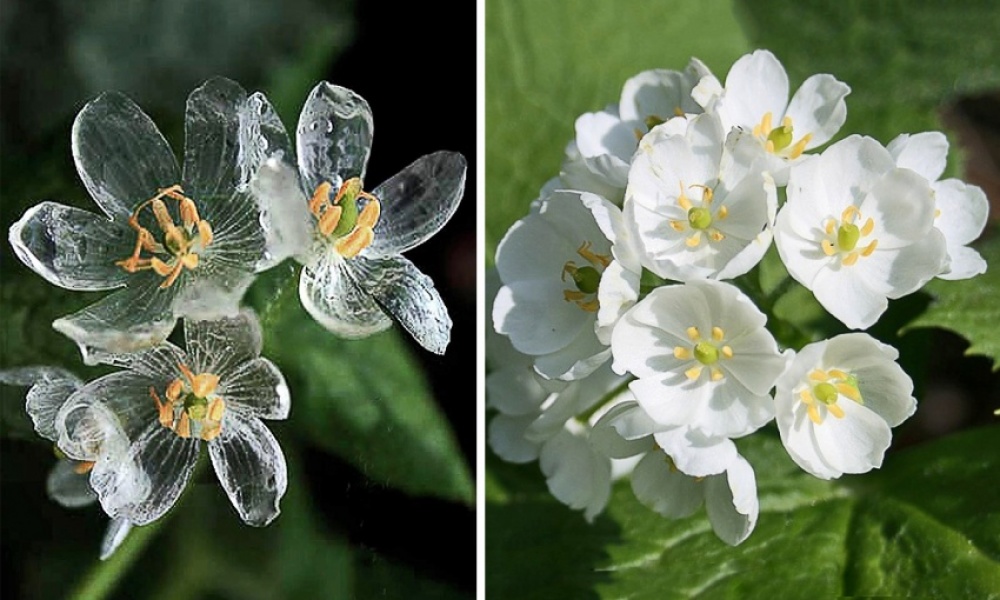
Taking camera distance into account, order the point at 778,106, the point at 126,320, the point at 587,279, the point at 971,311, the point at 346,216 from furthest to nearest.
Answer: the point at 971,311
the point at 778,106
the point at 587,279
the point at 346,216
the point at 126,320

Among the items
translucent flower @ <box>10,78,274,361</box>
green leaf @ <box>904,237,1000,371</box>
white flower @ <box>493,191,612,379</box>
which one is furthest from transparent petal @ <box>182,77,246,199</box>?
green leaf @ <box>904,237,1000,371</box>

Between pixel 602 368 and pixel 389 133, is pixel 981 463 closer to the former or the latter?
pixel 602 368

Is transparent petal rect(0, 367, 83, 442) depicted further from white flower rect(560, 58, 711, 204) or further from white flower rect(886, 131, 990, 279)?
white flower rect(886, 131, 990, 279)

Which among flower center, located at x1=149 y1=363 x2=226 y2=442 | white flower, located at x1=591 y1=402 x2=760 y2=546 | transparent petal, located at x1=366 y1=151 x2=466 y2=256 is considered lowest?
white flower, located at x1=591 y1=402 x2=760 y2=546

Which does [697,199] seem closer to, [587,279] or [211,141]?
[587,279]

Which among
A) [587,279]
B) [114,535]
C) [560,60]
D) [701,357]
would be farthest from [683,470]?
[560,60]

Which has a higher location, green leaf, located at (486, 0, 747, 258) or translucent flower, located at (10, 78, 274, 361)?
translucent flower, located at (10, 78, 274, 361)
